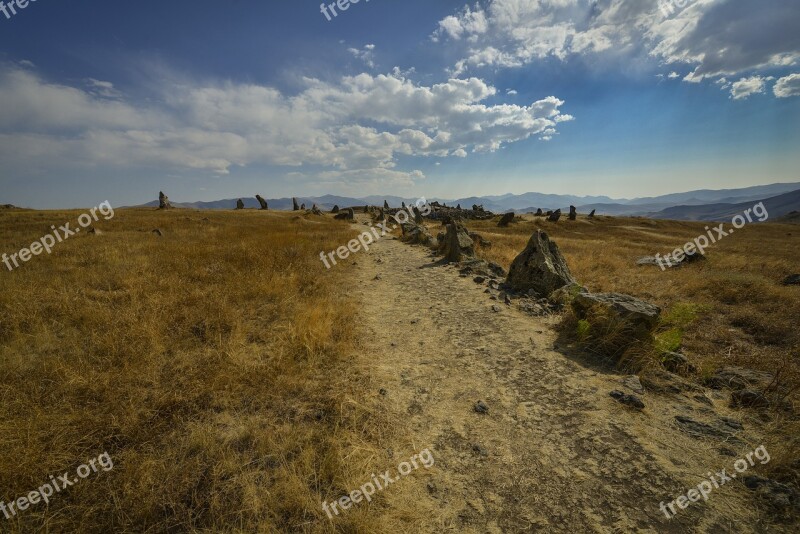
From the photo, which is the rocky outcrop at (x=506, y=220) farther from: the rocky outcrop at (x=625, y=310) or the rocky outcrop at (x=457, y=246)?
the rocky outcrop at (x=625, y=310)

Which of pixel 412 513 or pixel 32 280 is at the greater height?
pixel 32 280

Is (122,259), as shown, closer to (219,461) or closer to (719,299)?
(219,461)

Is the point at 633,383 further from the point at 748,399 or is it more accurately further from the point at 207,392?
the point at 207,392

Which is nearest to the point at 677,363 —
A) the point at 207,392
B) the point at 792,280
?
the point at 207,392

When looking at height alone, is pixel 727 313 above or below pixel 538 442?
above

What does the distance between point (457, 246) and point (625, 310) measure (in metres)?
9.38

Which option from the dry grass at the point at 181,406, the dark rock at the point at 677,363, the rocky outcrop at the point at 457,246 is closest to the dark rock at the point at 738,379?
the dark rock at the point at 677,363

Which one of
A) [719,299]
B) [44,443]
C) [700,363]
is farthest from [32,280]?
[719,299]

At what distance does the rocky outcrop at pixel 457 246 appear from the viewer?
15555mm

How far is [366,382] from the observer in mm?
5496

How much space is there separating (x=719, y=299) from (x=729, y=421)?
8.35 m

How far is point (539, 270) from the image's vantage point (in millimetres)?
10578

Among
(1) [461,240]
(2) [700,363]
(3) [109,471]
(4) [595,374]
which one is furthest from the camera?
(1) [461,240]

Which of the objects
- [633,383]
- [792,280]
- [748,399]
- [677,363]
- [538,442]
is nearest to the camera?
[538,442]
